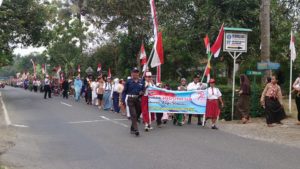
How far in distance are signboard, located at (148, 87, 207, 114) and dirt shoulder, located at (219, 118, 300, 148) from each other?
102cm

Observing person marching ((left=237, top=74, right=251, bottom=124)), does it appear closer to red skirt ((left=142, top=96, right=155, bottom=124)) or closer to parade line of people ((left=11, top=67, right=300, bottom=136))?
parade line of people ((left=11, top=67, right=300, bottom=136))

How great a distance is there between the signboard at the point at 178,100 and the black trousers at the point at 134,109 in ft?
5.83

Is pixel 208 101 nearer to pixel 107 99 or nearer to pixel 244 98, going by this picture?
pixel 244 98

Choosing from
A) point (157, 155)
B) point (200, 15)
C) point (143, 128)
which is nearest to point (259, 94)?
point (143, 128)

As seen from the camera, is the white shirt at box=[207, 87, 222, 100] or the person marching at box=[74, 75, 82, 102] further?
the person marching at box=[74, 75, 82, 102]

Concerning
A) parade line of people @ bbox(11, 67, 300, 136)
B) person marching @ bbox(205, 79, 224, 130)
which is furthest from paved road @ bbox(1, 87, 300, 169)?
person marching @ bbox(205, 79, 224, 130)

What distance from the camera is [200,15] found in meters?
23.5

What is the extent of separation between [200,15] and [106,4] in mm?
10701

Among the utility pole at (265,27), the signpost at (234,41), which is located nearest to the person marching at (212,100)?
the signpost at (234,41)

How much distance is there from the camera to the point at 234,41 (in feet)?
56.8

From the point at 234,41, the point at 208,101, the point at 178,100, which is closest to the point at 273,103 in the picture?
the point at 208,101

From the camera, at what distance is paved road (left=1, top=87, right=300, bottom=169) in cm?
890

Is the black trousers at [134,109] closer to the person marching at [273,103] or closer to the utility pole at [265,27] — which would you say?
the person marching at [273,103]

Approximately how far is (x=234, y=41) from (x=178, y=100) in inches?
137
